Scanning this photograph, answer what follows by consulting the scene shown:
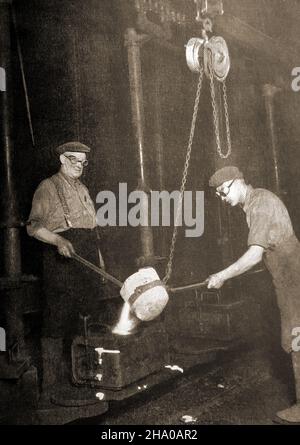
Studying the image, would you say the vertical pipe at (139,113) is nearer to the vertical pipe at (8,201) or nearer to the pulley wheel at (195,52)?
the pulley wheel at (195,52)

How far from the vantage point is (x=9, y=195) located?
4.81 metres

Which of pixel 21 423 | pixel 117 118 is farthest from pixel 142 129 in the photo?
pixel 21 423

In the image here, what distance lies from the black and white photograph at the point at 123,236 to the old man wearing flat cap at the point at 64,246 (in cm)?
2

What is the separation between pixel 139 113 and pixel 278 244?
2.23 meters

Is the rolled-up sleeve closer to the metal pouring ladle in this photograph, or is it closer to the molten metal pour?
the metal pouring ladle

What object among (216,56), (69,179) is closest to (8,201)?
(69,179)

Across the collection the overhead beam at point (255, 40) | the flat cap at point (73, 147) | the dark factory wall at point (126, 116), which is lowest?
the flat cap at point (73, 147)

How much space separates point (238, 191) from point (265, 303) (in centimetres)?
330

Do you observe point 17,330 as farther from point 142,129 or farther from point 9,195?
point 142,129

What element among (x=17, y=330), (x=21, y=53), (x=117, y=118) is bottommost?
(x=17, y=330)

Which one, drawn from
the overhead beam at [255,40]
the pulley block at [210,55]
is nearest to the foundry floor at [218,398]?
the pulley block at [210,55]

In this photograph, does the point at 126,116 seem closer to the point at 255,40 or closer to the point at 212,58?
the point at 212,58

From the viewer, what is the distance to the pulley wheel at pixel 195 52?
Answer: 17.9ft

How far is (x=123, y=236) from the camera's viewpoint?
595 centimetres
